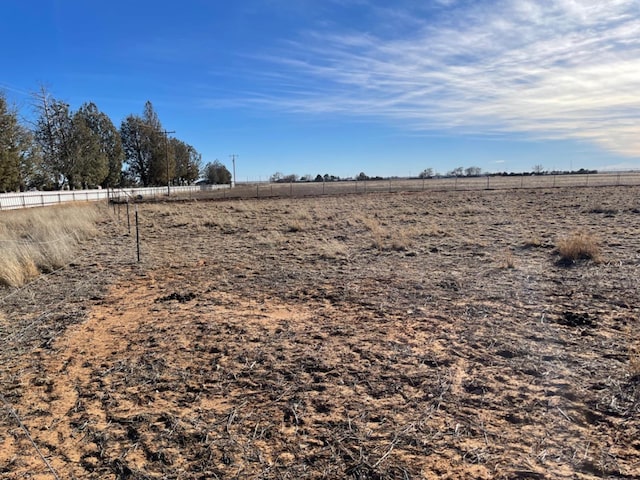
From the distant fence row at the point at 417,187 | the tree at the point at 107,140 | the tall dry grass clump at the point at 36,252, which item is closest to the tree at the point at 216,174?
the distant fence row at the point at 417,187

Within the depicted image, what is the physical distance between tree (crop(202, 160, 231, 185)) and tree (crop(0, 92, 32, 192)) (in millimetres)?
84983

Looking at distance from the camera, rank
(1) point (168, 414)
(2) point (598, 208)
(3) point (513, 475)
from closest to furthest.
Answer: (3) point (513, 475) < (1) point (168, 414) < (2) point (598, 208)

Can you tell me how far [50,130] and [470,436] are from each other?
5728cm

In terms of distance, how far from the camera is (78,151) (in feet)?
161

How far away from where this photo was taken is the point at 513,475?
8.57 feet

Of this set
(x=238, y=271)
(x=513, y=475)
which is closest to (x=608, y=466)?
(x=513, y=475)

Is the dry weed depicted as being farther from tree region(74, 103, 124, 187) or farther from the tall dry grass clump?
tree region(74, 103, 124, 187)

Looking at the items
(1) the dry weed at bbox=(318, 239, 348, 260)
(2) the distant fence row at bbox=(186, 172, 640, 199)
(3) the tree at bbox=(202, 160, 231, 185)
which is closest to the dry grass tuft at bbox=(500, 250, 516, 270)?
(1) the dry weed at bbox=(318, 239, 348, 260)

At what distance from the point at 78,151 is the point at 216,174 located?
3019 inches

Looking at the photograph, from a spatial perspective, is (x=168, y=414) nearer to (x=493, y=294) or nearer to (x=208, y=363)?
(x=208, y=363)

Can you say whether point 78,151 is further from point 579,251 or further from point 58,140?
point 579,251

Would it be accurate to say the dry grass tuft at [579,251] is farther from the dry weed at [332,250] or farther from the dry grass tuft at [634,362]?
the dry grass tuft at [634,362]

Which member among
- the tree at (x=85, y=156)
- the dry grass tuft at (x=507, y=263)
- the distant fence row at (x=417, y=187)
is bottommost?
the dry grass tuft at (x=507, y=263)

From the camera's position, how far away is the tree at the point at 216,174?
407 ft
